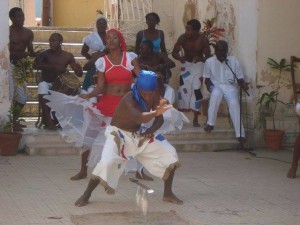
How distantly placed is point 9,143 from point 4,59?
Answer: 1201mm

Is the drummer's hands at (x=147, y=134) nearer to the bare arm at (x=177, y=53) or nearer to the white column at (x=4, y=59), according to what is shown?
the white column at (x=4, y=59)

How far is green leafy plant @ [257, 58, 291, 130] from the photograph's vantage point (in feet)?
36.2

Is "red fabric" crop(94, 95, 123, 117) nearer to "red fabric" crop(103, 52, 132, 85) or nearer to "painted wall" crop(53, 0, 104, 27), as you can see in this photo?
"red fabric" crop(103, 52, 132, 85)

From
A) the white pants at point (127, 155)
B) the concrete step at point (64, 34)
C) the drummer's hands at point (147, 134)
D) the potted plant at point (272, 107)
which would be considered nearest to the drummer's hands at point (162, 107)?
the drummer's hands at point (147, 134)

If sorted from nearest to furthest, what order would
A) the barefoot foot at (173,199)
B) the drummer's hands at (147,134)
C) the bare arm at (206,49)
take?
the drummer's hands at (147,134) < the barefoot foot at (173,199) < the bare arm at (206,49)

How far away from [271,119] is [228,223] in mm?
4711

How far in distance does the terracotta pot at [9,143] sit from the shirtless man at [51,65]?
2.57ft

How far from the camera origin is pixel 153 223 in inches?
261

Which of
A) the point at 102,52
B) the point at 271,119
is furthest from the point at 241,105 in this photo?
the point at 102,52

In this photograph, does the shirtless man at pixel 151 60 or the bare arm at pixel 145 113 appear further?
the shirtless man at pixel 151 60

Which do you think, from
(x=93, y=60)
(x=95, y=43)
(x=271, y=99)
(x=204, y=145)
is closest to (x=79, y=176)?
(x=93, y=60)

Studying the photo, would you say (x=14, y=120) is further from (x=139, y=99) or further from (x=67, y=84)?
(x=139, y=99)

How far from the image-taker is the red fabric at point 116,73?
8.00m

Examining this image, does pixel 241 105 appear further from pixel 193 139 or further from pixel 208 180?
pixel 208 180
